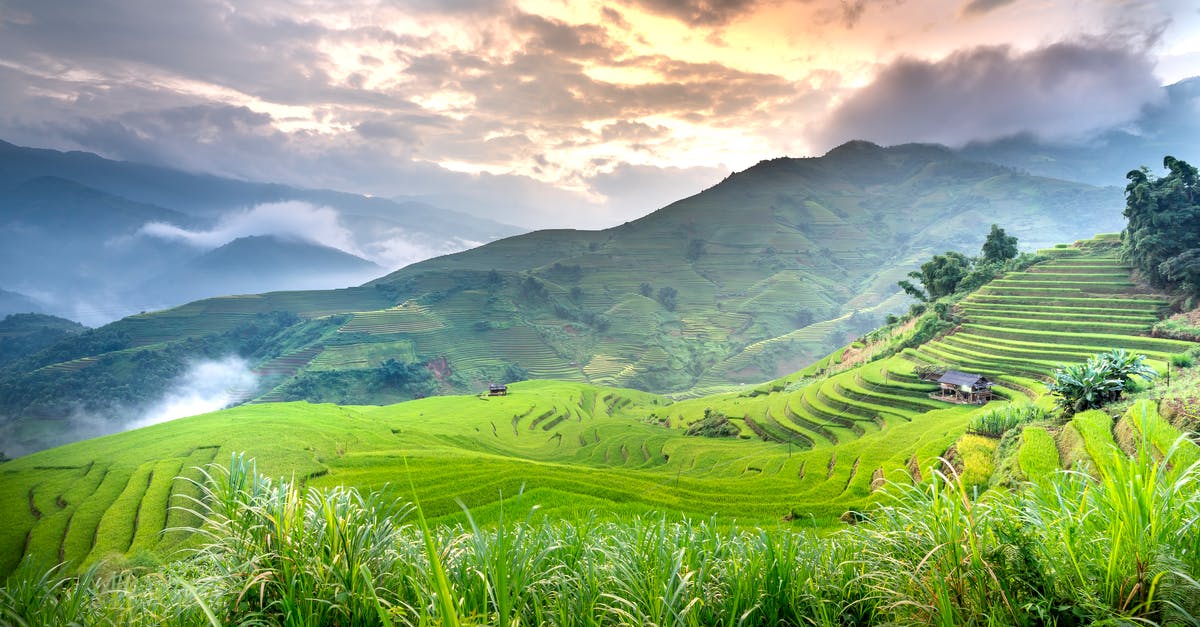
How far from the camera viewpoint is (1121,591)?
3.37 metres

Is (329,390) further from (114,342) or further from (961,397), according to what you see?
(961,397)

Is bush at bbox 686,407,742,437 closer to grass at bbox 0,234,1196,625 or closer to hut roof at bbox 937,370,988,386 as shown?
grass at bbox 0,234,1196,625

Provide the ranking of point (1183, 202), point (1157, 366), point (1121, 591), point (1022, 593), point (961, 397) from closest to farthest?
point (1121, 591) → point (1022, 593) → point (1157, 366) → point (961, 397) → point (1183, 202)

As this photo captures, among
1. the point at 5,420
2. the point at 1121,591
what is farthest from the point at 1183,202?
the point at 5,420

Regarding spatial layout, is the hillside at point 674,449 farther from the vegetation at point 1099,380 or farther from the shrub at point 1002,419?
the vegetation at point 1099,380

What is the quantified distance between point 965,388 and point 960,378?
105cm

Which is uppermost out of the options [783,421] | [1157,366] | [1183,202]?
[1183,202]

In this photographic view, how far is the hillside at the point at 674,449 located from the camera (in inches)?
668

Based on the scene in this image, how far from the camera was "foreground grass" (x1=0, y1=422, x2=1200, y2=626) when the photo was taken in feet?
10.9

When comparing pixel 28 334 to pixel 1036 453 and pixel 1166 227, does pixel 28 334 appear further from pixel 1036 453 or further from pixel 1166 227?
pixel 1166 227

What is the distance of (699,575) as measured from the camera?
157 inches

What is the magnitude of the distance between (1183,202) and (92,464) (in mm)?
69938

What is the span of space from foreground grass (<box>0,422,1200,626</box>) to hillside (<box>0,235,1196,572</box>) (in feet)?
4.15

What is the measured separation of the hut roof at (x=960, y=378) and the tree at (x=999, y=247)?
101 ft
